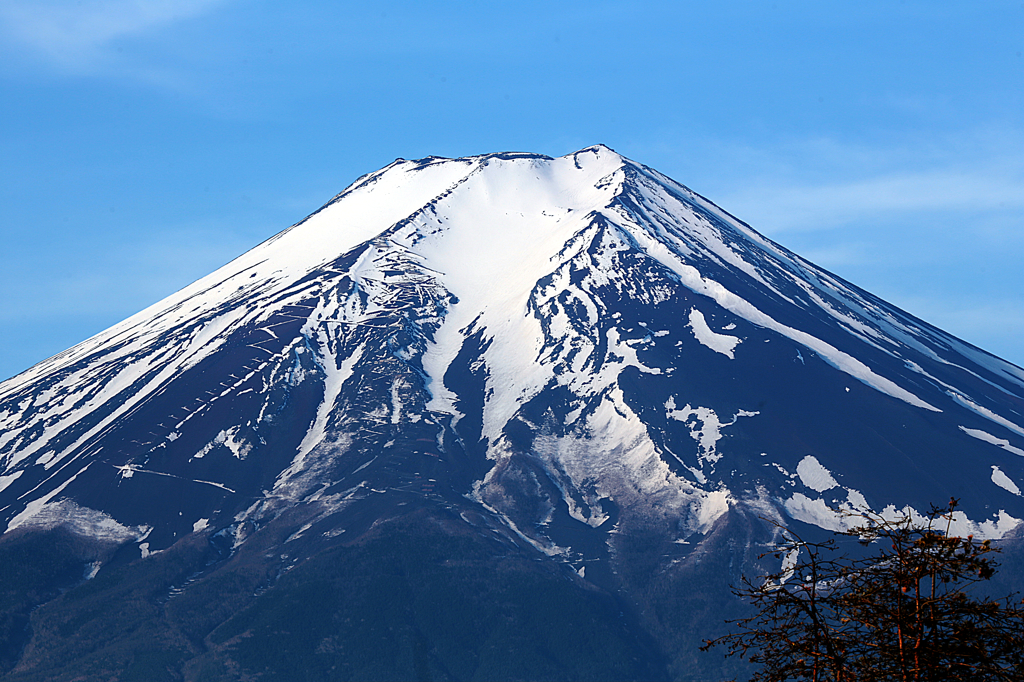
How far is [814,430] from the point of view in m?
175

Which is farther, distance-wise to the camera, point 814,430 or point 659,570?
point 814,430

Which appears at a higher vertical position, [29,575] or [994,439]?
[29,575]

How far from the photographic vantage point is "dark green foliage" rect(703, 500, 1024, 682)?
9.48 metres

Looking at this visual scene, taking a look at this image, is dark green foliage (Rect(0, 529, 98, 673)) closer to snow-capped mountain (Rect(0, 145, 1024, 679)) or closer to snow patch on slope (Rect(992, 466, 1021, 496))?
snow-capped mountain (Rect(0, 145, 1024, 679))

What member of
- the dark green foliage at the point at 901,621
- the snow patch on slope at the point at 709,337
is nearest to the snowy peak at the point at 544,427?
the snow patch on slope at the point at 709,337

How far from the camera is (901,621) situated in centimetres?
973

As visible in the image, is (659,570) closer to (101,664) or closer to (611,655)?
(611,655)

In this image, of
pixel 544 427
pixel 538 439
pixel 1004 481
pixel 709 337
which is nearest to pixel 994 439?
pixel 1004 481

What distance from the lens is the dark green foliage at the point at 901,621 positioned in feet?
31.1

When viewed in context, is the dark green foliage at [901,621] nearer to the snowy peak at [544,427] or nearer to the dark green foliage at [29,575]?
the snowy peak at [544,427]

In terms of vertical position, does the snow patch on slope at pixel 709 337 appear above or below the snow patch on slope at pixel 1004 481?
above

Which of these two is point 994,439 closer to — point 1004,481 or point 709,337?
point 1004,481

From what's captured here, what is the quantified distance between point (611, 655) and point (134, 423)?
83042mm

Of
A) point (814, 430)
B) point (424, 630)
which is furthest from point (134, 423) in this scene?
point (814, 430)
